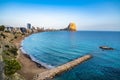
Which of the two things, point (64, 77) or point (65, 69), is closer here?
point (64, 77)

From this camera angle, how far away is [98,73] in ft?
139

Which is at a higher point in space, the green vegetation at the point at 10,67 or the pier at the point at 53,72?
the green vegetation at the point at 10,67

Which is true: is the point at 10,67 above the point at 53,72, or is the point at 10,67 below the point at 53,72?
above

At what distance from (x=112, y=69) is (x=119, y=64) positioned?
7.24 m

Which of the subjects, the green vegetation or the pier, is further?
the pier

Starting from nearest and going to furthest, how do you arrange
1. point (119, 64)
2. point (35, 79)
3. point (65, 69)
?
1. point (35, 79)
2. point (65, 69)
3. point (119, 64)

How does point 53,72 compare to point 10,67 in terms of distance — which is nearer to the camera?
point 10,67

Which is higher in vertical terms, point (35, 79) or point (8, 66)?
point (8, 66)

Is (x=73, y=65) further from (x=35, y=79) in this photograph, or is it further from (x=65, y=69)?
(x=35, y=79)

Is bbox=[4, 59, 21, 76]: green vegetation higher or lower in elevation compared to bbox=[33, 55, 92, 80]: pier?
higher

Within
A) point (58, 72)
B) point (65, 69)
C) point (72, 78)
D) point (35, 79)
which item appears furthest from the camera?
point (65, 69)

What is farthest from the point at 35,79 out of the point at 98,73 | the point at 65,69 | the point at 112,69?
the point at 112,69

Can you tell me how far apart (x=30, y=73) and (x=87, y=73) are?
57.1 ft

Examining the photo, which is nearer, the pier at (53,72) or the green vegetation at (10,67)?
the green vegetation at (10,67)
